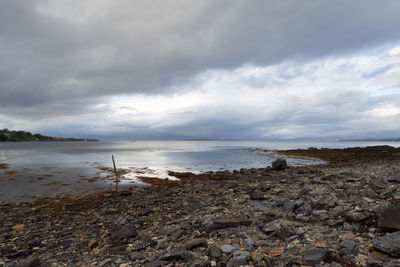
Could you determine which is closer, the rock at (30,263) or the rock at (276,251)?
the rock at (276,251)

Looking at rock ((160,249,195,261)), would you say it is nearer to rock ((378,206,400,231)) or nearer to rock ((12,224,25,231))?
rock ((378,206,400,231))

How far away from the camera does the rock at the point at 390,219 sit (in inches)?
209

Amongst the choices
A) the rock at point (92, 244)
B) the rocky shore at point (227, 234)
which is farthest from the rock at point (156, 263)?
the rock at point (92, 244)

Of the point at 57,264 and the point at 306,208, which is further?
the point at 306,208

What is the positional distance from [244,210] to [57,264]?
748 centimetres

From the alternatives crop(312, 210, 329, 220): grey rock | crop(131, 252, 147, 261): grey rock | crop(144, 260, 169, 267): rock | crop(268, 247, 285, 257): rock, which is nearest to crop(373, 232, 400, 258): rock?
crop(268, 247, 285, 257): rock

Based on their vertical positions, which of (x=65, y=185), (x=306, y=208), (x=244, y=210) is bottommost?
(x=65, y=185)

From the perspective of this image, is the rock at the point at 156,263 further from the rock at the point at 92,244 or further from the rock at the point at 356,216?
the rock at the point at 356,216

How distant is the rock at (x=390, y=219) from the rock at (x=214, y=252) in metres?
4.62

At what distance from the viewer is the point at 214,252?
5.68m

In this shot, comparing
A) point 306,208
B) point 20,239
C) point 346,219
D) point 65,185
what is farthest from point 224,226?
point 65,185

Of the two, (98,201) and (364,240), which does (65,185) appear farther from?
(364,240)

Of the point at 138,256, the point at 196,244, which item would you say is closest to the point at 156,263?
the point at 138,256

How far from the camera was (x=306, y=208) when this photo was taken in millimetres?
8125
